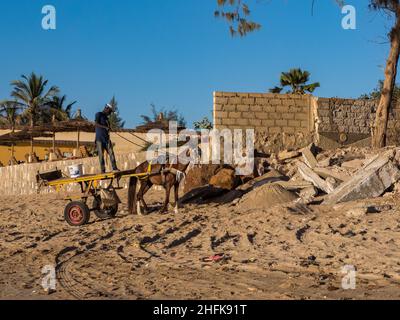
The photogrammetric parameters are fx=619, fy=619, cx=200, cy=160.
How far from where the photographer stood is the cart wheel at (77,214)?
48.2 feet

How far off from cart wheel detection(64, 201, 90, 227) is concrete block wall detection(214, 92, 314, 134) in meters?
7.00

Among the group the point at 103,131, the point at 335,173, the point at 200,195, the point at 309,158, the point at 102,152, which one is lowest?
the point at 200,195

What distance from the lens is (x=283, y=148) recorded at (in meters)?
21.2

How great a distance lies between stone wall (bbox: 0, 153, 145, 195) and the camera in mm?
22297

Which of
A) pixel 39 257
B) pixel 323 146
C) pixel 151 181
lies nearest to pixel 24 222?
pixel 151 181

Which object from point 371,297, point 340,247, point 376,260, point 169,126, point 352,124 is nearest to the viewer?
point 371,297

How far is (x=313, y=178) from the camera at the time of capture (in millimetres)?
15766

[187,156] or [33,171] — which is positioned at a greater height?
[187,156]

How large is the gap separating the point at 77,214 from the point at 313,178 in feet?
19.6

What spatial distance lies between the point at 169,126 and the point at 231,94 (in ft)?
12.5

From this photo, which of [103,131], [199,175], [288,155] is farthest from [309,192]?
[103,131]

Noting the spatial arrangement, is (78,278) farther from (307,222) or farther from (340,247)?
(307,222)

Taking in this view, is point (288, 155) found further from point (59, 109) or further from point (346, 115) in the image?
point (59, 109)

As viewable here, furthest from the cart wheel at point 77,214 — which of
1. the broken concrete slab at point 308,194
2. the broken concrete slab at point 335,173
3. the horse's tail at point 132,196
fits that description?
the broken concrete slab at point 335,173
